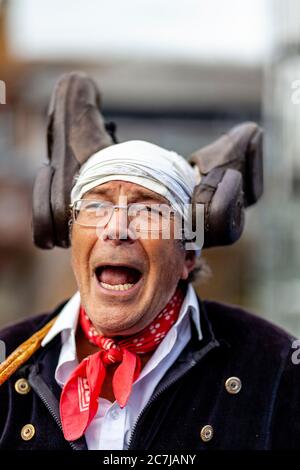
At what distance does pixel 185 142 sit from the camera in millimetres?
13719

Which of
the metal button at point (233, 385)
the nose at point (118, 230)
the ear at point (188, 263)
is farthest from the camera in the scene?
the ear at point (188, 263)

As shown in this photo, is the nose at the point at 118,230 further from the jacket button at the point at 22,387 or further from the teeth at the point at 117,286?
the jacket button at the point at 22,387

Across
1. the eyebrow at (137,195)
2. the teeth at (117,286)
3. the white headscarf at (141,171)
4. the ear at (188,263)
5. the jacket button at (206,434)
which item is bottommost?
the jacket button at (206,434)

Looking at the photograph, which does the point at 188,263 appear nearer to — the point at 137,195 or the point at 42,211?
the point at 137,195

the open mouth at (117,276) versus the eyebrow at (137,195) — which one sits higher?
the eyebrow at (137,195)

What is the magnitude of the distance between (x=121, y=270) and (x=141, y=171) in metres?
0.31

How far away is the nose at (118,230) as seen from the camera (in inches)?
93.4

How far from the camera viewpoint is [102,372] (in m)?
2.49

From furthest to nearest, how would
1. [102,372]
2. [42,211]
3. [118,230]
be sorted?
[42,211], [102,372], [118,230]

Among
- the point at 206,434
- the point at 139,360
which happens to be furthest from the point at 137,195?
the point at 206,434

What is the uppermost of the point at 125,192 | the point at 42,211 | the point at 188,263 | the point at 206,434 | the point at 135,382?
the point at 125,192

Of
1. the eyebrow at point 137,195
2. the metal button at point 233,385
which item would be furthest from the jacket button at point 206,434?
the eyebrow at point 137,195

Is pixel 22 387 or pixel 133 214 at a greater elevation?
pixel 133 214
